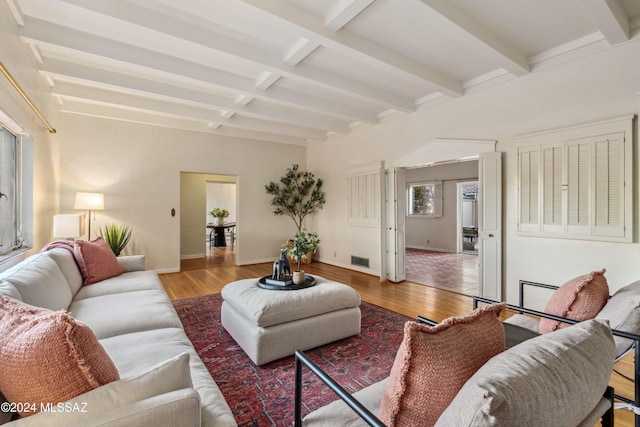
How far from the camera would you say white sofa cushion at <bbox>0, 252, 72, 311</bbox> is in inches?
61.7

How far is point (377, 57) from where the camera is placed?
2.89 meters

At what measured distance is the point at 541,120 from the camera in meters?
3.20

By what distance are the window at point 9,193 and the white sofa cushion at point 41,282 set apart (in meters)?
0.91

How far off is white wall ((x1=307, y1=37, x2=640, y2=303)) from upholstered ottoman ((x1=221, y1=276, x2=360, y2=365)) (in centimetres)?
231

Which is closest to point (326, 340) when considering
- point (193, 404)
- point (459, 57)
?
point (193, 404)

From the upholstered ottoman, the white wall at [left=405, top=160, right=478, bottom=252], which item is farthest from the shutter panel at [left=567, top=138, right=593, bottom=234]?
the white wall at [left=405, top=160, right=478, bottom=252]

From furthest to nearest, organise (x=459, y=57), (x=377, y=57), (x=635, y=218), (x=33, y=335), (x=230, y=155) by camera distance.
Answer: (x=230, y=155)
(x=459, y=57)
(x=377, y=57)
(x=635, y=218)
(x=33, y=335)

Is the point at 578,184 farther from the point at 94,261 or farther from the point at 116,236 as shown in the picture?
the point at 116,236

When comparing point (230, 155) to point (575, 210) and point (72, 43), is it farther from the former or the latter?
point (575, 210)

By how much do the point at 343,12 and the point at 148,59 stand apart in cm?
220

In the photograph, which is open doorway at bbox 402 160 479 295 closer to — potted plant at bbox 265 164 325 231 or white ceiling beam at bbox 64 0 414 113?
potted plant at bbox 265 164 325 231

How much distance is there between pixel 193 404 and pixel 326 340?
178 centimetres

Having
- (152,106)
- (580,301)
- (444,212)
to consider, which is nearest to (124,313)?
(580,301)

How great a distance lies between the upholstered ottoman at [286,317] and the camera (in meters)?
2.21
